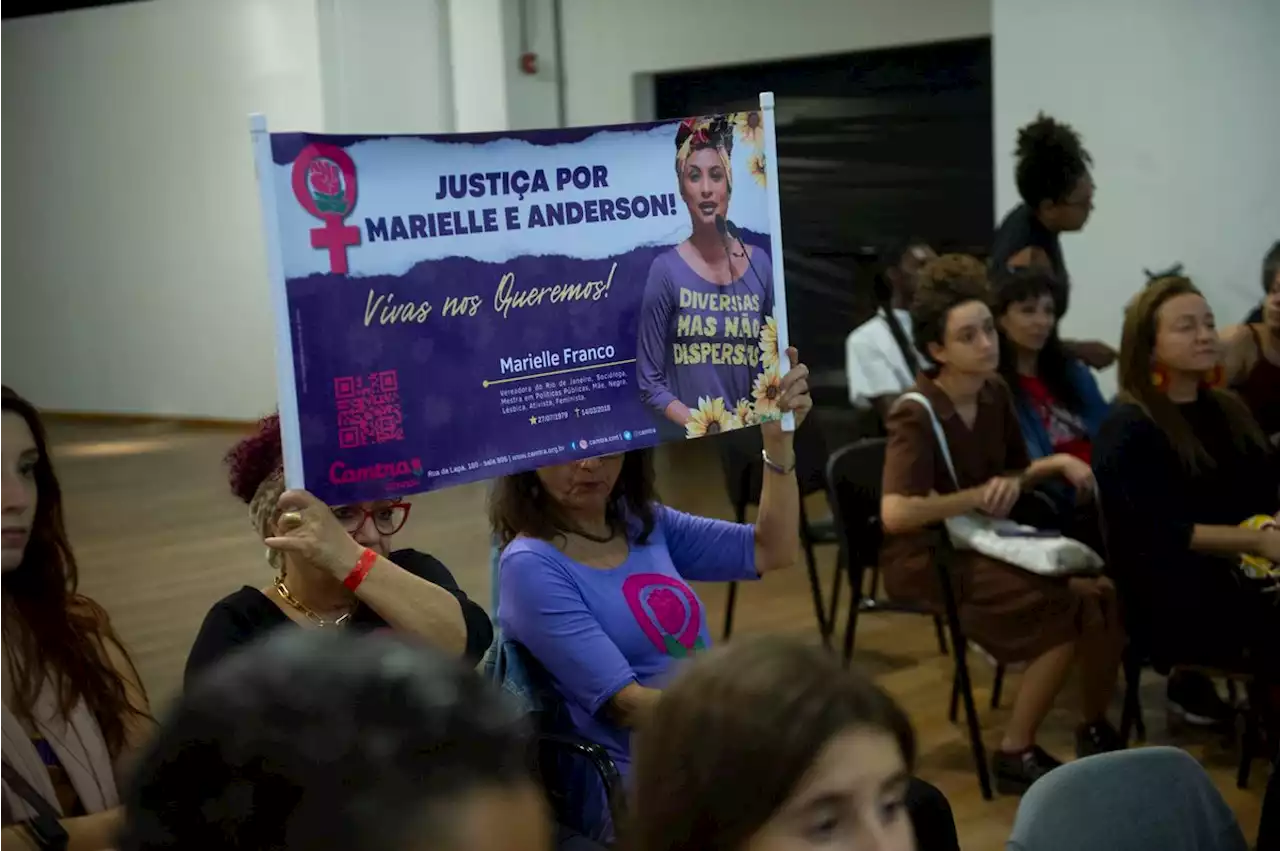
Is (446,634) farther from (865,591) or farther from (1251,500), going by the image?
(865,591)

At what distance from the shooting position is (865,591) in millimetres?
5543

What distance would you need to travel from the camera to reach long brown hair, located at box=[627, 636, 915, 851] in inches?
47.8

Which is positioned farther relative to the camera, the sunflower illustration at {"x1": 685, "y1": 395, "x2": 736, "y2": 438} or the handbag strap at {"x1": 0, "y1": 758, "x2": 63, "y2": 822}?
the sunflower illustration at {"x1": 685, "y1": 395, "x2": 736, "y2": 438}

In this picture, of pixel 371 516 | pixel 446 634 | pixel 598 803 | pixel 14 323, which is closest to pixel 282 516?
pixel 371 516

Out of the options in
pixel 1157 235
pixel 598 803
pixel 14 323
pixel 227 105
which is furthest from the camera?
pixel 14 323

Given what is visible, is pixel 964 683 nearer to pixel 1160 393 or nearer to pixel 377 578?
pixel 1160 393

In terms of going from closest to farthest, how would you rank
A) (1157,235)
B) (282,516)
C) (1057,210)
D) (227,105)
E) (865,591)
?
(282,516) → (1057,210) → (865,591) → (1157,235) → (227,105)

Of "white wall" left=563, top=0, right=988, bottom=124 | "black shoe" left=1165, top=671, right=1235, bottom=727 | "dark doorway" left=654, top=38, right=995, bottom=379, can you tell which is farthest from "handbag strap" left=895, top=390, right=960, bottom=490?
"white wall" left=563, top=0, right=988, bottom=124

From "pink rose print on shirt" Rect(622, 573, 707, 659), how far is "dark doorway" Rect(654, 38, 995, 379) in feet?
15.8

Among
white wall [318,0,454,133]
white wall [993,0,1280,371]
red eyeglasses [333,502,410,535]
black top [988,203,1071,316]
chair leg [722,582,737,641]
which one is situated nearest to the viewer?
red eyeglasses [333,502,410,535]

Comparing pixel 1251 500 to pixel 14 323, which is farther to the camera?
pixel 14 323

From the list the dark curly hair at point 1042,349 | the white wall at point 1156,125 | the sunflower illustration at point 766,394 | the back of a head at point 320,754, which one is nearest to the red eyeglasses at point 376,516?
the sunflower illustration at point 766,394

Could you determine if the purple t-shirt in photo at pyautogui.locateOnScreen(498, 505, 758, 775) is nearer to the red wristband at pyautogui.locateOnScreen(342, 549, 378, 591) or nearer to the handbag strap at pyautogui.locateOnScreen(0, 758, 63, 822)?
the red wristband at pyautogui.locateOnScreen(342, 549, 378, 591)

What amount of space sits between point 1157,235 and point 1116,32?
2.89 feet
